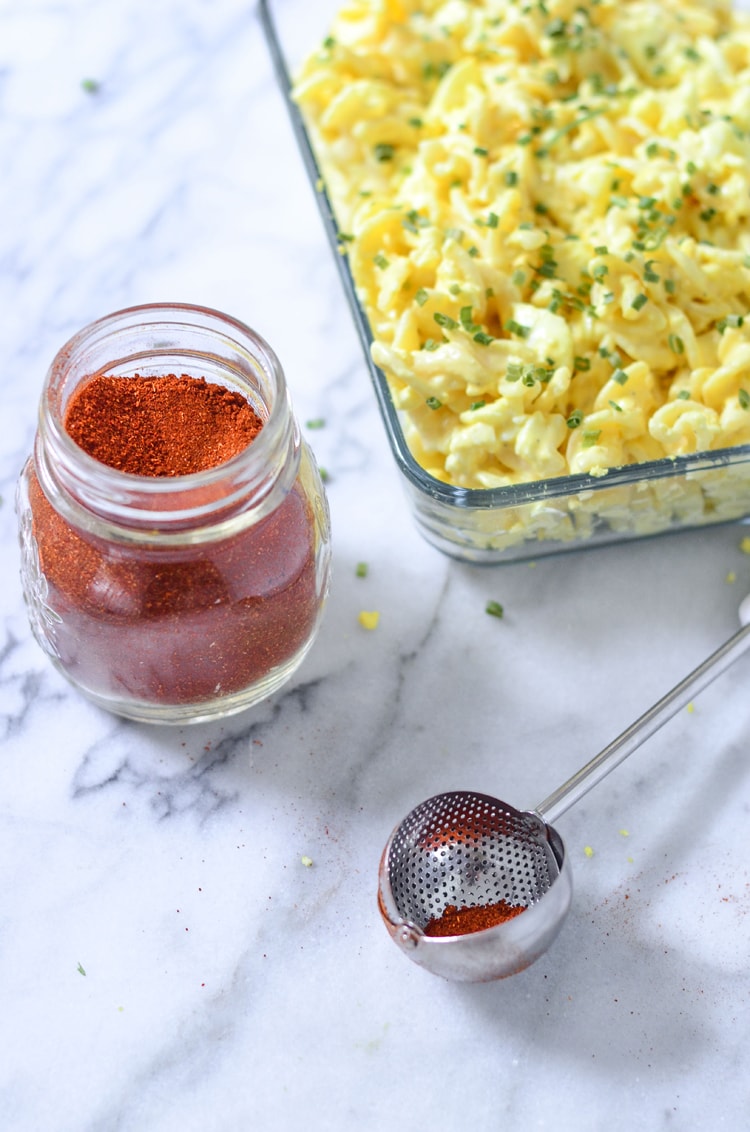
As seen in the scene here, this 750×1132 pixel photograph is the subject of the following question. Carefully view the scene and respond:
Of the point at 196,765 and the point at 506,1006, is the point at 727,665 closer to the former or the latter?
the point at 506,1006

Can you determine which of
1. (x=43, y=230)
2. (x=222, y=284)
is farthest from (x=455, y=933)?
(x=43, y=230)

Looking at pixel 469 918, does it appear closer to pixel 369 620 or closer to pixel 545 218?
pixel 369 620

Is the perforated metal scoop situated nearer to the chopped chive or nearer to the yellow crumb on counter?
the yellow crumb on counter

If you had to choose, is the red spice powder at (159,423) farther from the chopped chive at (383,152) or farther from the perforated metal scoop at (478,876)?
the chopped chive at (383,152)

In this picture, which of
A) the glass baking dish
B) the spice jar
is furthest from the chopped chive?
the spice jar

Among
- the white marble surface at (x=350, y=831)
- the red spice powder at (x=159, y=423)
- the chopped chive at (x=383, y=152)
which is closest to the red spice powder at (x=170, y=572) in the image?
the red spice powder at (x=159, y=423)

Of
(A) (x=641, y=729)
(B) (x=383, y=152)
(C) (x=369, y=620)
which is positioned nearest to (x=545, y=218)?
(B) (x=383, y=152)
